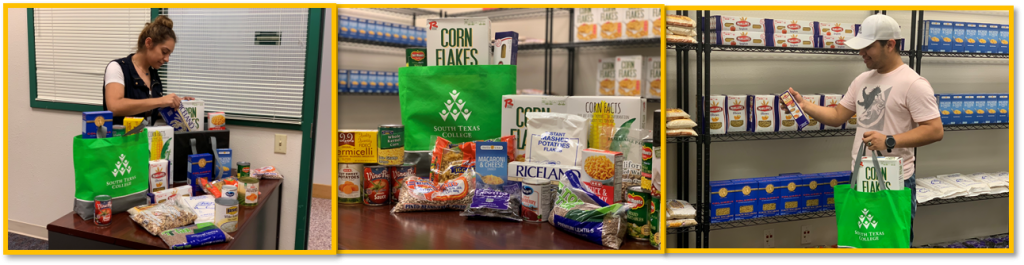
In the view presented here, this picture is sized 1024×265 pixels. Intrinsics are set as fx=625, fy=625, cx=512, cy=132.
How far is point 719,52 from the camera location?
298cm

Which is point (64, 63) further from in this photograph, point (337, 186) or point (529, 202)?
point (529, 202)

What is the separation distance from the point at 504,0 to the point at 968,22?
278cm

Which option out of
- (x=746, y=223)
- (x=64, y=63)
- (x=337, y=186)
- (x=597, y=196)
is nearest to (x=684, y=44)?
(x=746, y=223)

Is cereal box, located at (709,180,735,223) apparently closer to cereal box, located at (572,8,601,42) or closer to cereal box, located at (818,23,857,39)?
cereal box, located at (818,23,857,39)

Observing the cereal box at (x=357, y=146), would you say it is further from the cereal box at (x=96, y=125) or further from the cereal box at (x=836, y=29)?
the cereal box at (x=836, y=29)

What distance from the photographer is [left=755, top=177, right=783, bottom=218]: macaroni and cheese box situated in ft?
9.45

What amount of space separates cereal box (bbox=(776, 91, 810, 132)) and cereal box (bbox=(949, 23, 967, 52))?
0.99 m

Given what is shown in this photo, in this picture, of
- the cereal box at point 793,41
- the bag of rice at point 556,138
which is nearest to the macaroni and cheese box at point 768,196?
the cereal box at point 793,41

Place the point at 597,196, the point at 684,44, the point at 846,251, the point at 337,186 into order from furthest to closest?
the point at 684,44 < the point at 846,251 < the point at 337,186 < the point at 597,196

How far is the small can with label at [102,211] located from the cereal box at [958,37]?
3.76 meters

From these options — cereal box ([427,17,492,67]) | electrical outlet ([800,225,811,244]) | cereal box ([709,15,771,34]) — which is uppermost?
cereal box ([709,15,771,34])

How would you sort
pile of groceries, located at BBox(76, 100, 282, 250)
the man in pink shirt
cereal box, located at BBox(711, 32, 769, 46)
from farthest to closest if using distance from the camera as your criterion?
cereal box, located at BBox(711, 32, 769, 46) < the man in pink shirt < pile of groceries, located at BBox(76, 100, 282, 250)

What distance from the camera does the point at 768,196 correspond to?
9.51ft

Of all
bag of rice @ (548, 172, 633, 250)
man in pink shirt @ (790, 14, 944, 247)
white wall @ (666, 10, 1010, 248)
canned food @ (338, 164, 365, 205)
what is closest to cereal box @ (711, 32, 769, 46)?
white wall @ (666, 10, 1010, 248)
